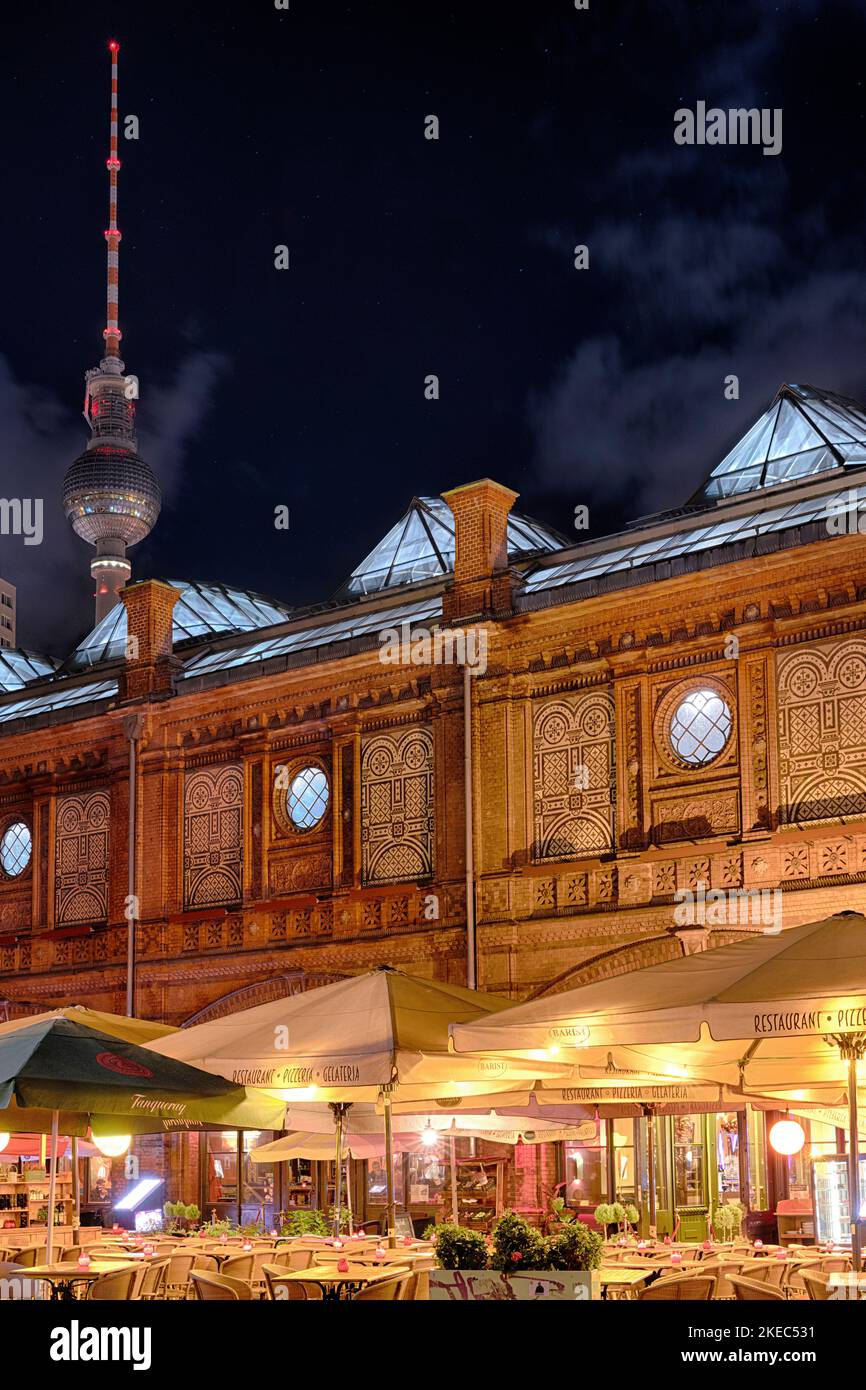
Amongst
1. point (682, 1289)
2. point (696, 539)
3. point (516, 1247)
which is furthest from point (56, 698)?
point (516, 1247)

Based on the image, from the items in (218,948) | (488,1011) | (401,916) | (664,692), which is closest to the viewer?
(488,1011)

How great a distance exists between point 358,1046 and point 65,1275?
2.96 m

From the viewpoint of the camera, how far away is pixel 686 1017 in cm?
1130

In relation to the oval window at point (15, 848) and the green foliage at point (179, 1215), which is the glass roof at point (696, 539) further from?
the oval window at point (15, 848)

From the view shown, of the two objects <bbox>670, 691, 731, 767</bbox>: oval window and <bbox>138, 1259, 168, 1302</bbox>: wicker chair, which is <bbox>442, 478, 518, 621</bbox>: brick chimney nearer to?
<bbox>670, 691, 731, 767</bbox>: oval window

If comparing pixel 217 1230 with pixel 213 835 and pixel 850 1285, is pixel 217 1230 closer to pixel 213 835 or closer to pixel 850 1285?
pixel 213 835

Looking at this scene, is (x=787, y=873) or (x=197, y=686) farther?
(x=197, y=686)

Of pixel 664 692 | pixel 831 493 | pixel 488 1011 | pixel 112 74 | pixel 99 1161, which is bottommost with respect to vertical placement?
pixel 99 1161

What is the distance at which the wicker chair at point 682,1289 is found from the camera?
37.4 ft

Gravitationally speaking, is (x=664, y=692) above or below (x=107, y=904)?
above

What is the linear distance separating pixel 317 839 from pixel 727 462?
894 centimetres

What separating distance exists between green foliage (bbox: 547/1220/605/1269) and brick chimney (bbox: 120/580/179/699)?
1897cm

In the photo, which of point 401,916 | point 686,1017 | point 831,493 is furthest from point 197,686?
point 686,1017

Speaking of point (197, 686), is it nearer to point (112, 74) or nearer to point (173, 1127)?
point (173, 1127)
